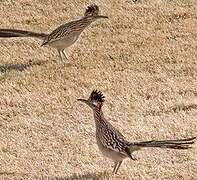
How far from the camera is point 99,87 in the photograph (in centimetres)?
1112

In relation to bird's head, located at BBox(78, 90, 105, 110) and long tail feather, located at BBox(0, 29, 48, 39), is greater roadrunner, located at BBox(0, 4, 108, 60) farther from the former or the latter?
bird's head, located at BBox(78, 90, 105, 110)

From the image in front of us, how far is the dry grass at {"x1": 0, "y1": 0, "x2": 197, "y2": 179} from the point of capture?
8.60 m

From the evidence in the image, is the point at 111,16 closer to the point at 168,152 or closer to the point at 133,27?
the point at 133,27

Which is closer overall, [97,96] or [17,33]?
[97,96]

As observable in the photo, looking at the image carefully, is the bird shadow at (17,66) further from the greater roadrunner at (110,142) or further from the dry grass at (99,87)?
the greater roadrunner at (110,142)

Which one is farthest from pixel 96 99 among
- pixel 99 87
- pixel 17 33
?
pixel 17 33

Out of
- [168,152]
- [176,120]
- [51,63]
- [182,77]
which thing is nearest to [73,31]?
[51,63]

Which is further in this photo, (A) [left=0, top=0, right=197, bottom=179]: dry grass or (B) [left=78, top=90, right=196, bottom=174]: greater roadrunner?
(A) [left=0, top=0, right=197, bottom=179]: dry grass

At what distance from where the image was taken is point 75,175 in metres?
8.23


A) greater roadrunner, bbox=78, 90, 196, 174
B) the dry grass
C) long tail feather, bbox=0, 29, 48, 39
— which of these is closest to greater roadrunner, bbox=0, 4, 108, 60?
long tail feather, bbox=0, 29, 48, 39

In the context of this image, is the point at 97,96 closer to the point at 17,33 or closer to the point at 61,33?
the point at 61,33

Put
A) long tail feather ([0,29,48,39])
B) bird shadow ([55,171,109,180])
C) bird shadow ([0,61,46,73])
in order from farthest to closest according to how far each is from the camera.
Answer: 1. bird shadow ([0,61,46,73])
2. long tail feather ([0,29,48,39])
3. bird shadow ([55,171,109,180])

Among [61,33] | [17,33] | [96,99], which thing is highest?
[96,99]

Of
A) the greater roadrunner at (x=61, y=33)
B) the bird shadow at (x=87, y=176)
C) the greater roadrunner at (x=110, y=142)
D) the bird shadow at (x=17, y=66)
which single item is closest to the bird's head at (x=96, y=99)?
the greater roadrunner at (x=110, y=142)
